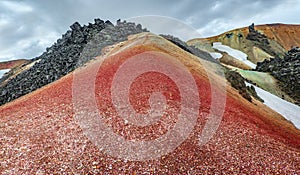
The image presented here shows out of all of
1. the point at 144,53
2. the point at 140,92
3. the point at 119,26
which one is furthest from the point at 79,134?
the point at 119,26

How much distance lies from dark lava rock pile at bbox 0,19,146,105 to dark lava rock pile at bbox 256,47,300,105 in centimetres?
3366

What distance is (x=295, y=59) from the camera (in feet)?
218

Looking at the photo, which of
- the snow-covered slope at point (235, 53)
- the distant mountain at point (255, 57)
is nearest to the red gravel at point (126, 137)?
the distant mountain at point (255, 57)

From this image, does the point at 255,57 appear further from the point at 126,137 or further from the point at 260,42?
the point at 126,137

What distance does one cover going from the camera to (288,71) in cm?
6238

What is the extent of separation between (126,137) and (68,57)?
28429 mm

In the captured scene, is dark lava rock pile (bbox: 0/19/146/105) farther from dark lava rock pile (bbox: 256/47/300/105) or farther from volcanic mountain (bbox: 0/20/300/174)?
dark lava rock pile (bbox: 256/47/300/105)

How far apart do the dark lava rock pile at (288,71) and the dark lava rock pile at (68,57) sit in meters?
33.7

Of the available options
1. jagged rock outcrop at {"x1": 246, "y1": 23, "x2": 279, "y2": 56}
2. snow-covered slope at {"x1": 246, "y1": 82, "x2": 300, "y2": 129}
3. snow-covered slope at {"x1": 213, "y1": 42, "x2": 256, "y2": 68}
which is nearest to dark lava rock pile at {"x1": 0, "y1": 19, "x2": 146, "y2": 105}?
snow-covered slope at {"x1": 246, "y1": 82, "x2": 300, "y2": 129}

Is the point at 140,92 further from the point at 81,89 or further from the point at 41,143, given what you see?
the point at 41,143

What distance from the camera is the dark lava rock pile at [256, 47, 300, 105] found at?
5672 cm

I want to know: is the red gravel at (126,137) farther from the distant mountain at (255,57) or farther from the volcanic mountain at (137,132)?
the distant mountain at (255,57)

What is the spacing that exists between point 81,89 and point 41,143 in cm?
833

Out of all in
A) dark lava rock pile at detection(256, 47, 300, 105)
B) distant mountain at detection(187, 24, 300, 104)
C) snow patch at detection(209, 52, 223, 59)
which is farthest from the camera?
snow patch at detection(209, 52, 223, 59)
